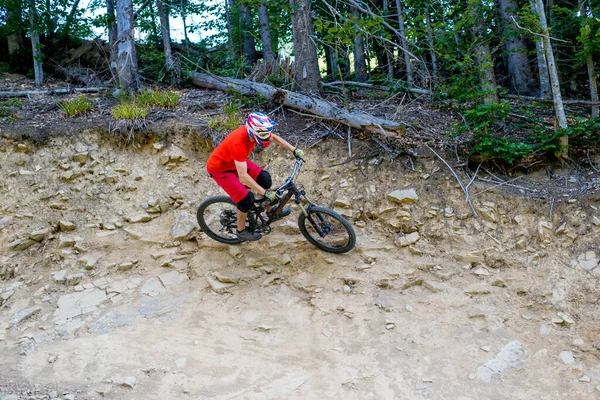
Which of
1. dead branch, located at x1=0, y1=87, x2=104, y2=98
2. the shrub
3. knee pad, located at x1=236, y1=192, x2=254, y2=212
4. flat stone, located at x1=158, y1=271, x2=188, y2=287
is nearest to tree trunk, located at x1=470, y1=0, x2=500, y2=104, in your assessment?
knee pad, located at x1=236, y1=192, x2=254, y2=212

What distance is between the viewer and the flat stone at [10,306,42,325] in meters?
5.16

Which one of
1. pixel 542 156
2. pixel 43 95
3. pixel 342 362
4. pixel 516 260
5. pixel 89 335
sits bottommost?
pixel 342 362

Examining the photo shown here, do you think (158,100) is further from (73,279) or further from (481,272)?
(481,272)

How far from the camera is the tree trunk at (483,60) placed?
615 centimetres

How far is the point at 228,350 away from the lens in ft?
15.0

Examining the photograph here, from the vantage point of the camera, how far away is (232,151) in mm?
4617

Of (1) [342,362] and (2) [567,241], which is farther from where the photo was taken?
(2) [567,241]

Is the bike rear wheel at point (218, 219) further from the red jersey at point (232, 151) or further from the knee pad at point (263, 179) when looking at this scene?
the red jersey at point (232, 151)

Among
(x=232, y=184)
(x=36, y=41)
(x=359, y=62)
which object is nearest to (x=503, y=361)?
(x=232, y=184)

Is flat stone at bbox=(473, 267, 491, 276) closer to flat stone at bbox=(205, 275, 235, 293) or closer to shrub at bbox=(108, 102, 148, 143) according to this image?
flat stone at bbox=(205, 275, 235, 293)

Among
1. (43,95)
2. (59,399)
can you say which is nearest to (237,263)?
(59,399)

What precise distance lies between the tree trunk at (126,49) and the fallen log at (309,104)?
1.43 metres

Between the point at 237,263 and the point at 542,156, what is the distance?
4.54 meters

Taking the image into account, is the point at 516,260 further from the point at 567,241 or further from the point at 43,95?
the point at 43,95
